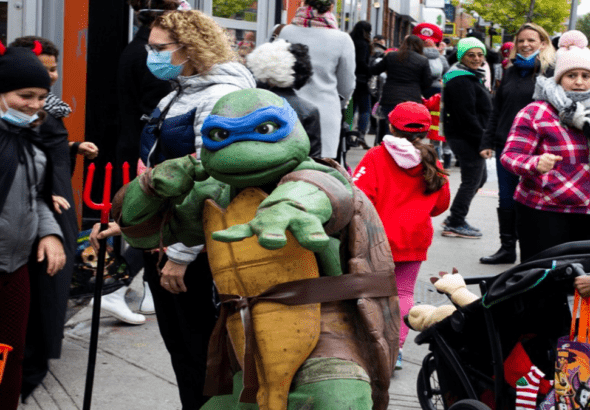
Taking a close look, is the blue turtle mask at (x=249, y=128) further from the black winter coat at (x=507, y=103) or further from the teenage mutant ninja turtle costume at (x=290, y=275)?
the black winter coat at (x=507, y=103)

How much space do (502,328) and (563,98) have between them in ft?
6.05

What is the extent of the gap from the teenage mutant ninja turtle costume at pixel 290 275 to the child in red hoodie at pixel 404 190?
2372 millimetres

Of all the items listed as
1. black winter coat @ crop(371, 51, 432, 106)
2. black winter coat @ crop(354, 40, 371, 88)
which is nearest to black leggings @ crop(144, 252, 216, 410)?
black winter coat @ crop(371, 51, 432, 106)

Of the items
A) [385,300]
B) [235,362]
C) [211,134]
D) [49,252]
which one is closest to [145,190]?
[211,134]

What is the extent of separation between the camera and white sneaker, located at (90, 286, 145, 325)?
594 cm

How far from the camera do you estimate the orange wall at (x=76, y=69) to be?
6.93 m

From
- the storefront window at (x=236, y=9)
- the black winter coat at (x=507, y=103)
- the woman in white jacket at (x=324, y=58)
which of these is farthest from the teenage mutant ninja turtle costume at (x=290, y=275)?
the storefront window at (x=236, y=9)

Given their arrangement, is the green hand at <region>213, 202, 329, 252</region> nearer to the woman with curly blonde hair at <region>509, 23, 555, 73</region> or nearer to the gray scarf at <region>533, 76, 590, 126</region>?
the gray scarf at <region>533, 76, 590, 126</region>

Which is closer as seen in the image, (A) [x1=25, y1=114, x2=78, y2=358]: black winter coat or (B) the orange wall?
(A) [x1=25, y1=114, x2=78, y2=358]: black winter coat

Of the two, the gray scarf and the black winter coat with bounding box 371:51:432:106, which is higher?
the gray scarf

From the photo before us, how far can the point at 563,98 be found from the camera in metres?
5.38

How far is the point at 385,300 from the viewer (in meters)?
2.87

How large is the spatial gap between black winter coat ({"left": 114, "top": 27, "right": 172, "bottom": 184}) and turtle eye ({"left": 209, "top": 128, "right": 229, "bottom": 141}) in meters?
3.04

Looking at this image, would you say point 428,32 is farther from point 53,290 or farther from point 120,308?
point 53,290
